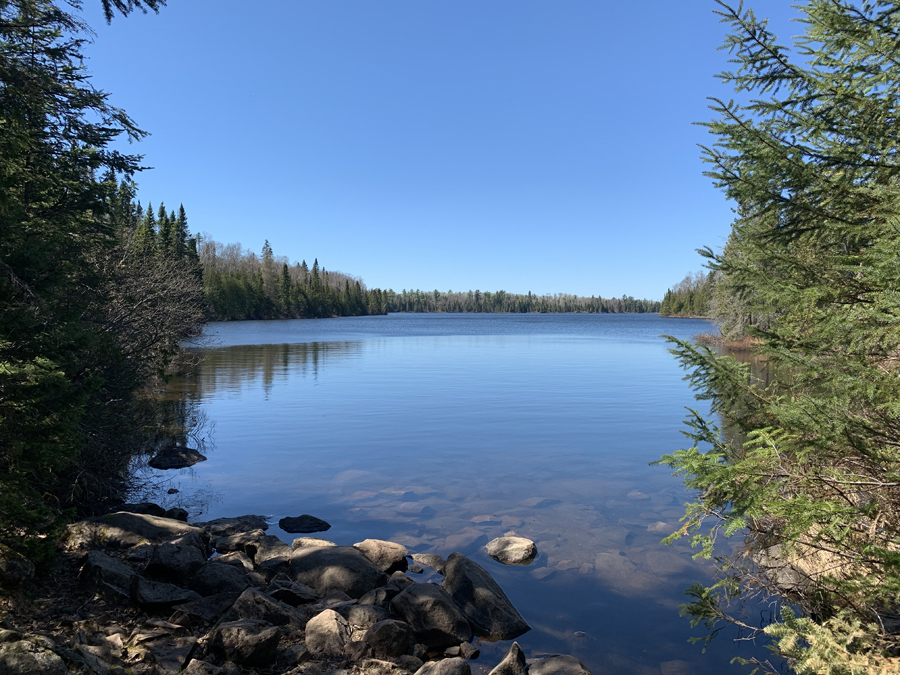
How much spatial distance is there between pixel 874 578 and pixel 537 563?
5.81 m

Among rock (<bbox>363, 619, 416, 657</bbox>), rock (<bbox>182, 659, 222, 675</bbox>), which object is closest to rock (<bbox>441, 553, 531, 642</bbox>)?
rock (<bbox>363, 619, 416, 657</bbox>)

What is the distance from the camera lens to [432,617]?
22.9 ft

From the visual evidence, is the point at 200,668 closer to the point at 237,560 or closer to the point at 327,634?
the point at 327,634

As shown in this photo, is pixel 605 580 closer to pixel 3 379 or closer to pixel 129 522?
pixel 129 522

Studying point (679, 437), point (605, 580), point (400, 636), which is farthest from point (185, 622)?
point (679, 437)

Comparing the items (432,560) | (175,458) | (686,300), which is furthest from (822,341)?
(686,300)

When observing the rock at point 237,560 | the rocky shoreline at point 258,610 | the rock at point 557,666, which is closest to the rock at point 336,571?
the rocky shoreline at point 258,610

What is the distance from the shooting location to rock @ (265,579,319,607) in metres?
7.55

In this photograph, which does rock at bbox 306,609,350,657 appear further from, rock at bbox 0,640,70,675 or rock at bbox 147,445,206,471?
rock at bbox 147,445,206,471

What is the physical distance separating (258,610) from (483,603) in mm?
3004

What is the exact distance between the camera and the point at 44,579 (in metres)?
6.59

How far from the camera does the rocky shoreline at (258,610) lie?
5.51 m

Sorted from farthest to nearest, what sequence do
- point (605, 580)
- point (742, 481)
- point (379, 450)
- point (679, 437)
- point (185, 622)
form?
1. point (679, 437)
2. point (379, 450)
3. point (605, 580)
4. point (185, 622)
5. point (742, 481)

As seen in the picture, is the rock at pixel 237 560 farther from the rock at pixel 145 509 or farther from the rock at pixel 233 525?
the rock at pixel 145 509
